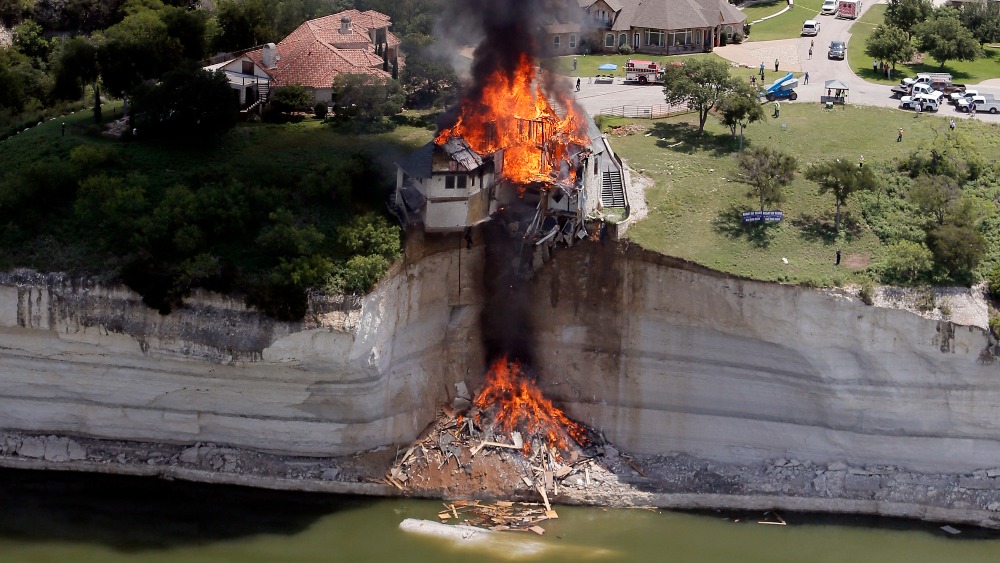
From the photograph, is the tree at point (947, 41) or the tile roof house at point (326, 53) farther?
the tree at point (947, 41)

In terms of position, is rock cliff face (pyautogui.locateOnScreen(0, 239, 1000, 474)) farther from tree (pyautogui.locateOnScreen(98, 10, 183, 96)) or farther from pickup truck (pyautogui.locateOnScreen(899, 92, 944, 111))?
pickup truck (pyautogui.locateOnScreen(899, 92, 944, 111))

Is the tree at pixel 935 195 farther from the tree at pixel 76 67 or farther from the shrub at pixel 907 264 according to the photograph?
the tree at pixel 76 67

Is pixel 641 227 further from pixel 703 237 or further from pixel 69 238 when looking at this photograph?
pixel 69 238

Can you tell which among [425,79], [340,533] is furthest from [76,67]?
[340,533]

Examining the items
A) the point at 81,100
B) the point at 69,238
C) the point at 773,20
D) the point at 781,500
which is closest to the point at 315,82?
the point at 81,100

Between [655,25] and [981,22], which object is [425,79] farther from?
[981,22]

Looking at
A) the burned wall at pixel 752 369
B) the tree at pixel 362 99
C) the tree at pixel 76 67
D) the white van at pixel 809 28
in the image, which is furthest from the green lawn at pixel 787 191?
the tree at pixel 76 67

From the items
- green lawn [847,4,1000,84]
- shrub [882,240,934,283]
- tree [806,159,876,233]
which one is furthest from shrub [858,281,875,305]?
green lawn [847,4,1000,84]
